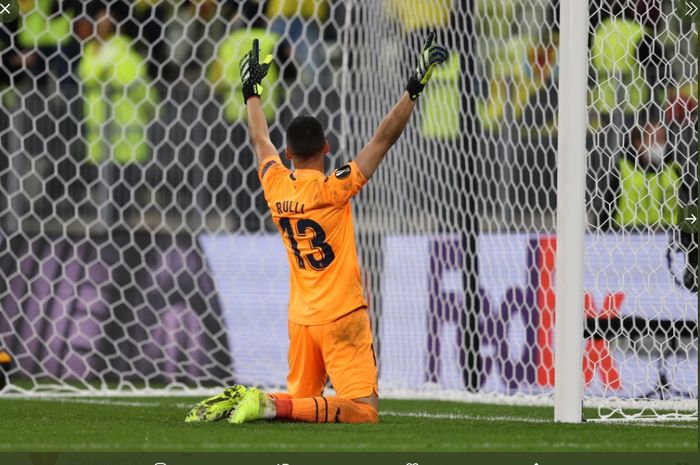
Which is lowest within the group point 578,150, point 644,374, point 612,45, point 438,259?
point 644,374

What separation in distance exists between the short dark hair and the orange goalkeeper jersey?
0.08 meters

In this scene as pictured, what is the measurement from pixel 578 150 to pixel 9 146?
502 centimetres

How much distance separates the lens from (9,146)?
9.31m

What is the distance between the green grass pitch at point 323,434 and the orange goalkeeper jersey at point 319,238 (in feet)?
1.73

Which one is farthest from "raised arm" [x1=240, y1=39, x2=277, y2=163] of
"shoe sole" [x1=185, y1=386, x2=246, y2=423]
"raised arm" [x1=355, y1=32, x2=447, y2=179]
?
"shoe sole" [x1=185, y1=386, x2=246, y2=423]

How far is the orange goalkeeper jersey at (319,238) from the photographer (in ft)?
17.7

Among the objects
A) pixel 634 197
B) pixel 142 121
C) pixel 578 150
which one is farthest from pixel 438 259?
pixel 578 150

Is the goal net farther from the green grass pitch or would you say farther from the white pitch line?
the green grass pitch

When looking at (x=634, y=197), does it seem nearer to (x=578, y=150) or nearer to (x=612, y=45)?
(x=612, y=45)

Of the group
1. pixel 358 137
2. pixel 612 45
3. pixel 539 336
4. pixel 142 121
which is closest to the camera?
pixel 612 45

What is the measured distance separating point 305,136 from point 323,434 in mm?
1370

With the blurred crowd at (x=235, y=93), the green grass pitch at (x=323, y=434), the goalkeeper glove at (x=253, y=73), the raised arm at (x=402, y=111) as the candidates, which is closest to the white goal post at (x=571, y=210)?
the green grass pitch at (x=323, y=434)

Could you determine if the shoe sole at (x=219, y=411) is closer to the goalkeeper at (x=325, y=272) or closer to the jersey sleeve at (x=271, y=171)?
the goalkeeper at (x=325, y=272)

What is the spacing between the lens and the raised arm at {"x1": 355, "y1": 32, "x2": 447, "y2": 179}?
5168 mm
